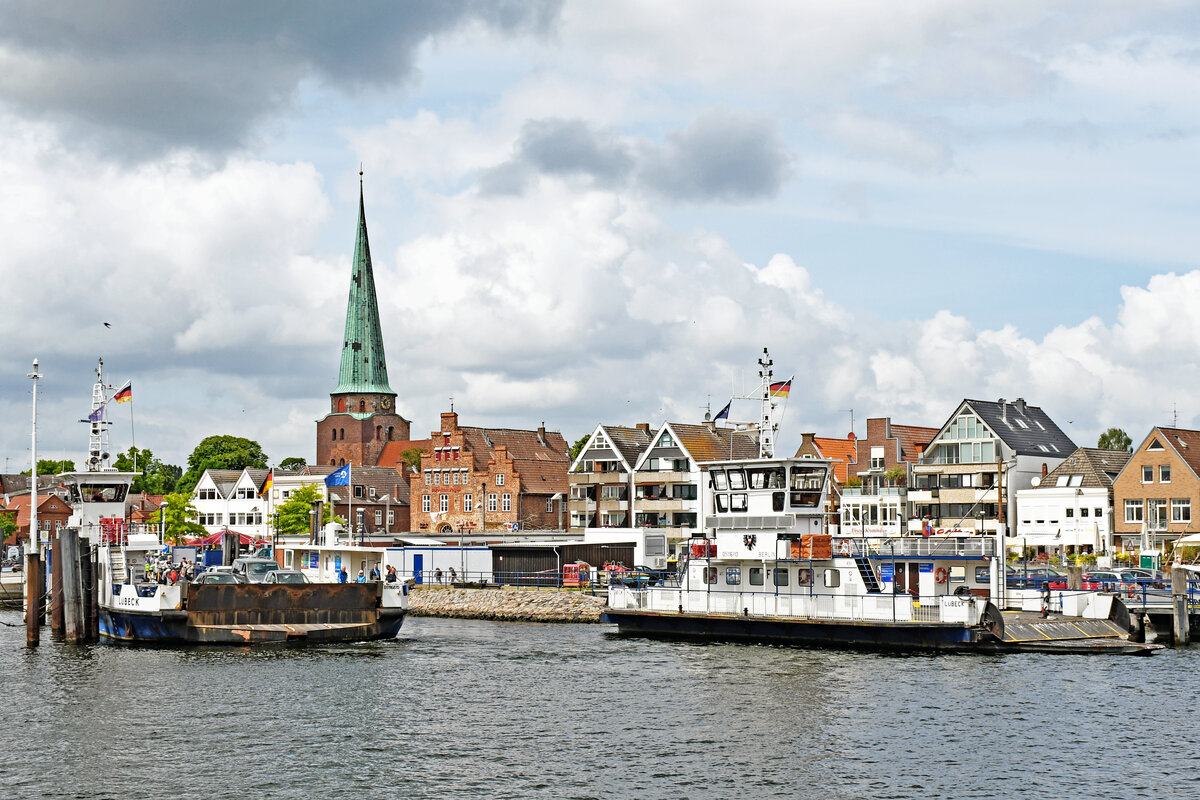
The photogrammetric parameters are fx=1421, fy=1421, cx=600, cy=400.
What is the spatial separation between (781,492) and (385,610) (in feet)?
53.1

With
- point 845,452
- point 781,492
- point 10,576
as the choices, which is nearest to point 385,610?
point 781,492

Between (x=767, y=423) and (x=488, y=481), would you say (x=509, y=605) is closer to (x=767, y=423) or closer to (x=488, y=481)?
(x=767, y=423)

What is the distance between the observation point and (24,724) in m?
36.5

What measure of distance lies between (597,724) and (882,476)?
77661 millimetres

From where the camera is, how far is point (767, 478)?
56.4 m

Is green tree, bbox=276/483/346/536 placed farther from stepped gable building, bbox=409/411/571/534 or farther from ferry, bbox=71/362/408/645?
ferry, bbox=71/362/408/645

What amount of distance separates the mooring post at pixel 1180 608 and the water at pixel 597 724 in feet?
11.0

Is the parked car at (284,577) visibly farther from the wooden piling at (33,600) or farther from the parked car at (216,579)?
the wooden piling at (33,600)

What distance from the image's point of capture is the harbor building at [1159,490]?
95.2 metres

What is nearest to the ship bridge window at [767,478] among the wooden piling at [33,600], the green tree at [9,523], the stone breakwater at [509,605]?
the stone breakwater at [509,605]

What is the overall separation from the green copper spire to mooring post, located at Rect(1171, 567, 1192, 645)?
127366 mm

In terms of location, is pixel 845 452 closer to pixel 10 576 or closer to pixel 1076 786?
pixel 10 576

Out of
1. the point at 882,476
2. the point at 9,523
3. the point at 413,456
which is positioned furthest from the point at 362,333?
the point at 882,476

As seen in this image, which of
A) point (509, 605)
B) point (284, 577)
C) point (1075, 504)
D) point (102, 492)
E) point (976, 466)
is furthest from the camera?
point (976, 466)
